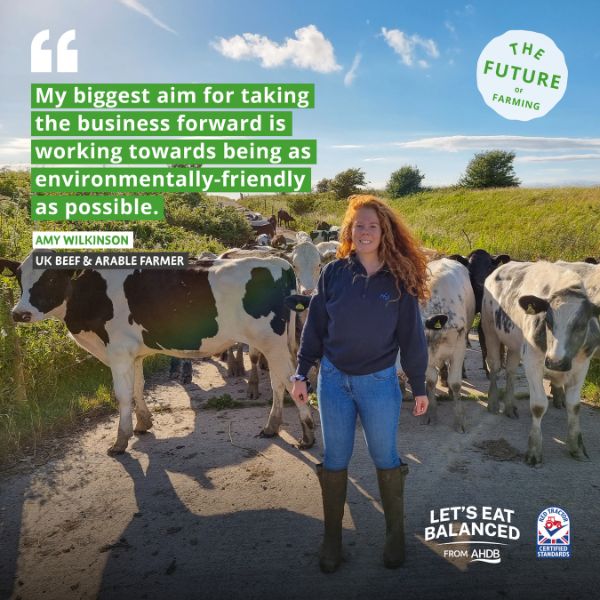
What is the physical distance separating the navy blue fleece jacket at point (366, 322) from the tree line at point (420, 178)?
4603cm

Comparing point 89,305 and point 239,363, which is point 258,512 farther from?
point 239,363

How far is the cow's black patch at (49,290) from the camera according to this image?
5.28m

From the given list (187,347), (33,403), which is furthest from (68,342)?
(187,347)

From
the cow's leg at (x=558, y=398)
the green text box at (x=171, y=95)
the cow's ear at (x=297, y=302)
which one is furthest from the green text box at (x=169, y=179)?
the cow's leg at (x=558, y=398)

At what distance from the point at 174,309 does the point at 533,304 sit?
3.73 m

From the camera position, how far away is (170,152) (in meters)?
6.35

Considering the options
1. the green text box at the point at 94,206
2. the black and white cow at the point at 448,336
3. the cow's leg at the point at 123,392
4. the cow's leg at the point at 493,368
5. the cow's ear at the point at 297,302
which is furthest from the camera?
the cow's leg at the point at 493,368

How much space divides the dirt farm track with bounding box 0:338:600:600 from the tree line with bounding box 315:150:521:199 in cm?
4357

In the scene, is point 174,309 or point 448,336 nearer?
point 174,309

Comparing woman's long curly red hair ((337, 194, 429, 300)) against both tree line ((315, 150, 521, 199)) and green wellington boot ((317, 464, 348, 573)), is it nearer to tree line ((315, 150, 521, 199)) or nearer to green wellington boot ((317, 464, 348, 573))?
green wellington boot ((317, 464, 348, 573))

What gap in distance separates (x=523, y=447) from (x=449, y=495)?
1458 millimetres

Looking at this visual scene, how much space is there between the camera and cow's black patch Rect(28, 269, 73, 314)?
17.3 ft

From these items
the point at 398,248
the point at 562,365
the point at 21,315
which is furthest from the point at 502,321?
the point at 21,315

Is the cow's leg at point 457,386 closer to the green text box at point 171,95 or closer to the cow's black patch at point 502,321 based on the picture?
the cow's black patch at point 502,321
